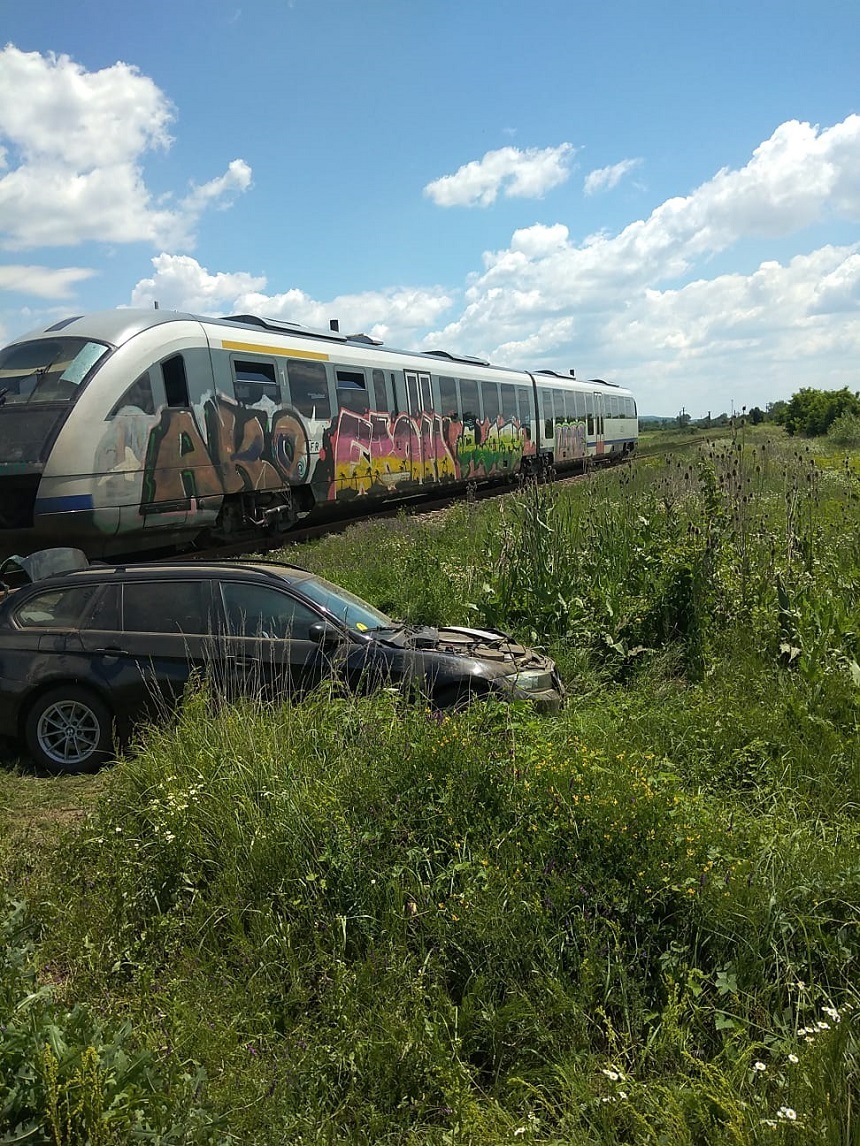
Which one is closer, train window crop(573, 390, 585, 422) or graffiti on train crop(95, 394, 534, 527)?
graffiti on train crop(95, 394, 534, 527)

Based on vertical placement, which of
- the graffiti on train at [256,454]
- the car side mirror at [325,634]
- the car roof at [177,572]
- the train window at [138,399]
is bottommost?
the car side mirror at [325,634]

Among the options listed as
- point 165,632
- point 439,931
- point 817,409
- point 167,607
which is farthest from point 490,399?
point 817,409

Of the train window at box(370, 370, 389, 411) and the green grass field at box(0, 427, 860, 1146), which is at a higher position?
the train window at box(370, 370, 389, 411)

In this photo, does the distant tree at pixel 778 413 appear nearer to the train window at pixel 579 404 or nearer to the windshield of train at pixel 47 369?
the train window at pixel 579 404

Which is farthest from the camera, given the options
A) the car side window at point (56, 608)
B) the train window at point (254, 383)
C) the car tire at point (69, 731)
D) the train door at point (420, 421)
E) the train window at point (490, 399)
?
the train window at point (490, 399)

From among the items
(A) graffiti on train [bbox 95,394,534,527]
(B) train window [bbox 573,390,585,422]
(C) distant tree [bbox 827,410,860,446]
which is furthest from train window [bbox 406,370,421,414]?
(C) distant tree [bbox 827,410,860,446]

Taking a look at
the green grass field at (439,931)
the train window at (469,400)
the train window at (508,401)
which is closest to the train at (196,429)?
the train window at (469,400)

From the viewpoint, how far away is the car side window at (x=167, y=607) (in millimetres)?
6781

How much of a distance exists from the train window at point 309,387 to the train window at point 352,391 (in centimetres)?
47

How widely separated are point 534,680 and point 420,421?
1330 centimetres

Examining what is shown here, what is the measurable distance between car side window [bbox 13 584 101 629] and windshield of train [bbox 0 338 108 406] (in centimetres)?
466

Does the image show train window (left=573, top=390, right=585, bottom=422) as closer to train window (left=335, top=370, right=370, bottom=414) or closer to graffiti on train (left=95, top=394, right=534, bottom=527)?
graffiti on train (left=95, top=394, right=534, bottom=527)

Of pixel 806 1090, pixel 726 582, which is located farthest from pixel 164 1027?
pixel 726 582

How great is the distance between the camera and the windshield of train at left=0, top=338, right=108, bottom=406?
36.4ft
